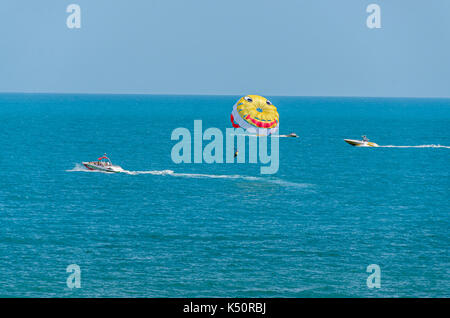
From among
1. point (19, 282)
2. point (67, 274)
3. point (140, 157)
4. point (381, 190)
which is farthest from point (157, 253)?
point (140, 157)

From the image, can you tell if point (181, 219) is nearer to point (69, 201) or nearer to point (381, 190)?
point (69, 201)

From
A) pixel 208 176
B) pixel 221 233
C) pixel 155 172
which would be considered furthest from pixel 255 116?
pixel 221 233

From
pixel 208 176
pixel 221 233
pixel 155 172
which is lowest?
pixel 221 233

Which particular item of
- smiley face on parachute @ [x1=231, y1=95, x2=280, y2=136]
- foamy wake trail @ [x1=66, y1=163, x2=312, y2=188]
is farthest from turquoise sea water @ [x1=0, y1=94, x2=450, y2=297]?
smiley face on parachute @ [x1=231, y1=95, x2=280, y2=136]

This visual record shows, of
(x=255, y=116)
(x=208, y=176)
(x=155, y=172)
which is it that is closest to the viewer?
(x=208, y=176)

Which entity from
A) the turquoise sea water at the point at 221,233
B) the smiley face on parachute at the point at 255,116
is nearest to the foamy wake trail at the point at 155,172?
the turquoise sea water at the point at 221,233

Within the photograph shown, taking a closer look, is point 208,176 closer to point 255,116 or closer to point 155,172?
point 155,172

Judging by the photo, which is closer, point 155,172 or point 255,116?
point 255,116

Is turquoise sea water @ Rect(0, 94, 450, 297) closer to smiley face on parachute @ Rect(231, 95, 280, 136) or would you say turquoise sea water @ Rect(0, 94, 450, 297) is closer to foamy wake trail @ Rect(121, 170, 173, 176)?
foamy wake trail @ Rect(121, 170, 173, 176)
